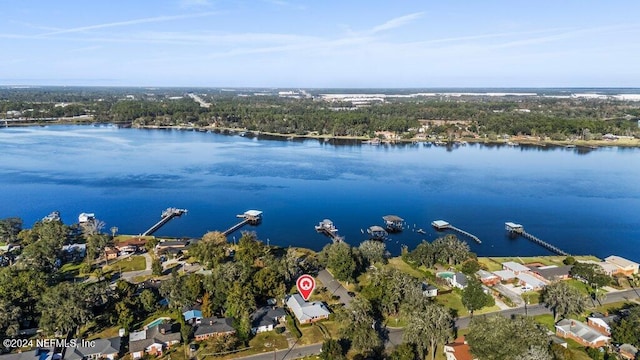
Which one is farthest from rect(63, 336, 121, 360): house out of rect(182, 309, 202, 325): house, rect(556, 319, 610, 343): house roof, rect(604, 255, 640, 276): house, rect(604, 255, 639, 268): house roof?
rect(604, 255, 639, 268): house roof

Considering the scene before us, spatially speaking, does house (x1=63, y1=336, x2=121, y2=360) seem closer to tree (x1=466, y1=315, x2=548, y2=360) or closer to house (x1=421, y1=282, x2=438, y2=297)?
tree (x1=466, y1=315, x2=548, y2=360)

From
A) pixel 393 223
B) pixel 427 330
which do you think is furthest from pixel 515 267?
pixel 427 330

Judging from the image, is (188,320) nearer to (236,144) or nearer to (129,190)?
(129,190)

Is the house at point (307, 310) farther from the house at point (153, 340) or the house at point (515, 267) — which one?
the house at point (515, 267)

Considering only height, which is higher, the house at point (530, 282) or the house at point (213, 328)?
the house at point (213, 328)

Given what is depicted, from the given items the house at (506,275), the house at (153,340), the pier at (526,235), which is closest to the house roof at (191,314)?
the house at (153,340)

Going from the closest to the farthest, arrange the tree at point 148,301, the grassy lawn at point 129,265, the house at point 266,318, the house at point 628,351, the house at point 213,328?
1. the house at point 628,351
2. the house at point 213,328
3. the house at point 266,318
4. the tree at point 148,301
5. the grassy lawn at point 129,265

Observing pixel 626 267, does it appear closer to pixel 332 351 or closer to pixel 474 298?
pixel 474 298
